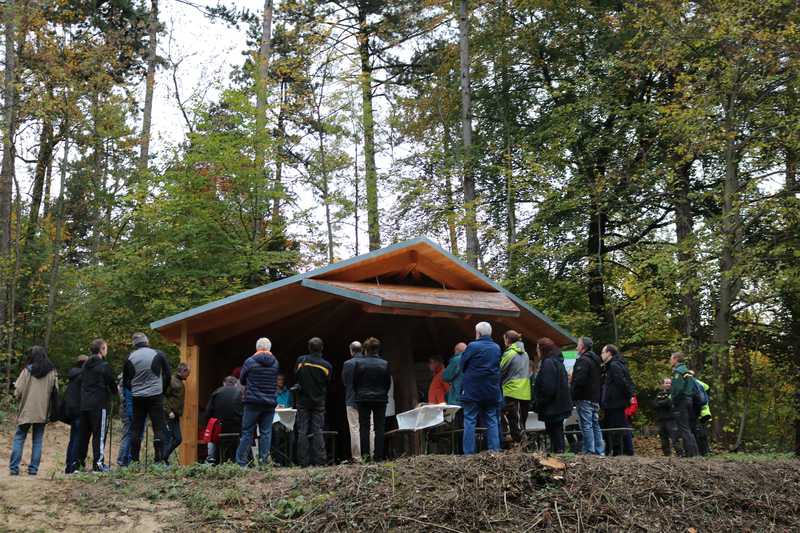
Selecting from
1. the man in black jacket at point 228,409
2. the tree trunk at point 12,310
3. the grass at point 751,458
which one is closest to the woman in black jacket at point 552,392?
the grass at point 751,458

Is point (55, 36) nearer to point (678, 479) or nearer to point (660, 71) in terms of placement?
point (660, 71)

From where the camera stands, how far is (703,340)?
60.7 ft

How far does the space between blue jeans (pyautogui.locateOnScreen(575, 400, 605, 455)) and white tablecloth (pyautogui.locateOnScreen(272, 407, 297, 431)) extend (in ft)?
12.0

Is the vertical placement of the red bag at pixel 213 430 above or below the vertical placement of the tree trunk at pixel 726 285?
below

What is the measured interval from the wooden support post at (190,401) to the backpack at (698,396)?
7168 mm

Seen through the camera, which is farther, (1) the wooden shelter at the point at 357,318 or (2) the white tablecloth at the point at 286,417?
(1) the wooden shelter at the point at 357,318

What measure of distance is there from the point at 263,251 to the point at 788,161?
436 inches

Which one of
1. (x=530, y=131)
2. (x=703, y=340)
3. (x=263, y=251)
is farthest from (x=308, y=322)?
(x=530, y=131)

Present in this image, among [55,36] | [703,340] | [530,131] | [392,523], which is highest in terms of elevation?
[55,36]

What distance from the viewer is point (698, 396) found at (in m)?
11.7

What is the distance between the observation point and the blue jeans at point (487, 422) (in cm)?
952

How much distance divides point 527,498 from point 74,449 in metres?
5.52

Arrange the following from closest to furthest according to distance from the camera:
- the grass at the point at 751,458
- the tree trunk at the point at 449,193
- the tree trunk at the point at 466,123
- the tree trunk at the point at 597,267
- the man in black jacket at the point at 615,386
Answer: the grass at the point at 751,458 → the man in black jacket at the point at 615,386 → the tree trunk at the point at 597,267 → the tree trunk at the point at 466,123 → the tree trunk at the point at 449,193

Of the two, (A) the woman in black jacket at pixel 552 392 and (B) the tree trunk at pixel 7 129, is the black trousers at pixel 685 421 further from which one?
(B) the tree trunk at pixel 7 129
